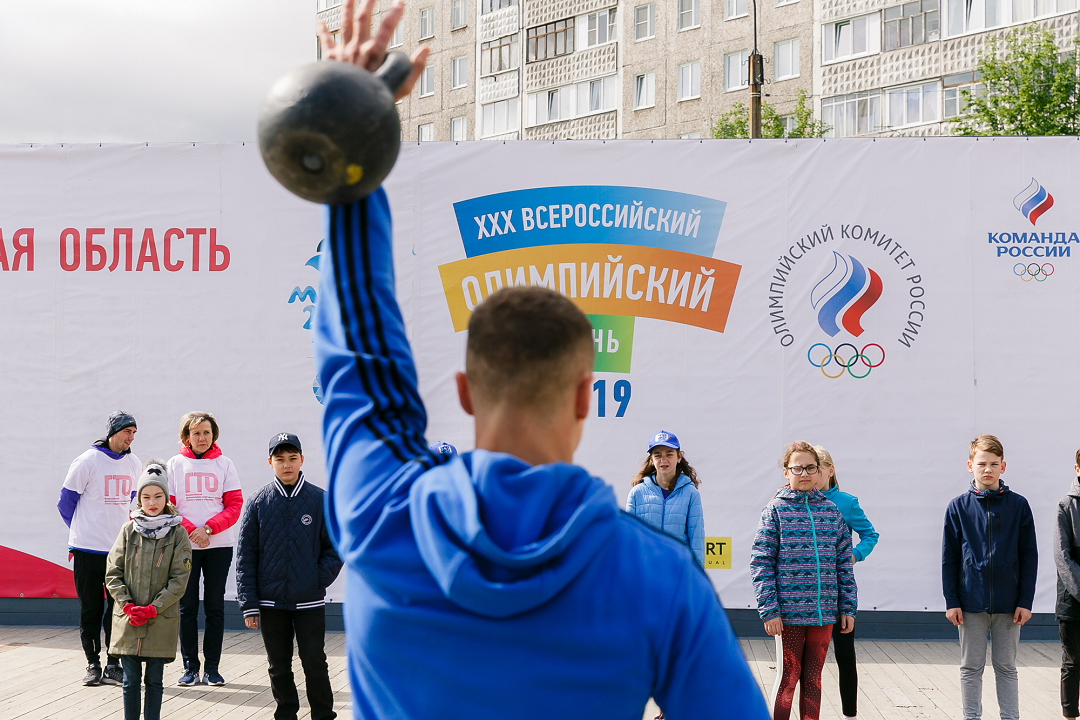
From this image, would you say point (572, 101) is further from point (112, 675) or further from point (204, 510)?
point (112, 675)

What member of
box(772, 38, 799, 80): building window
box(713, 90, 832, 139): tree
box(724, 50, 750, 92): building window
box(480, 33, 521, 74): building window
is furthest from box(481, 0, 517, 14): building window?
box(713, 90, 832, 139): tree

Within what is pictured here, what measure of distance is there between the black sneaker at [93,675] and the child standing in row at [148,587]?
1391 mm

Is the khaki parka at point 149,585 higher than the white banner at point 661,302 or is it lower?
lower

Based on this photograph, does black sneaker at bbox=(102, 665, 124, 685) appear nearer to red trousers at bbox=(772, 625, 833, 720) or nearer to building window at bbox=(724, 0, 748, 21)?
red trousers at bbox=(772, 625, 833, 720)

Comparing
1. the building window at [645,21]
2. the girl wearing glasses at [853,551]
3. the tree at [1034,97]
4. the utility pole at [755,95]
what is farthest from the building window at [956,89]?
the girl wearing glasses at [853,551]

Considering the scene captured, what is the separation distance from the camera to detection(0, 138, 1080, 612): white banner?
7715 millimetres

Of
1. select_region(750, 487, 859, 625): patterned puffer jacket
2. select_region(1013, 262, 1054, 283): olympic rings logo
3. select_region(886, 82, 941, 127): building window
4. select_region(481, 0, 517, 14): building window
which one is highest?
select_region(481, 0, 517, 14): building window

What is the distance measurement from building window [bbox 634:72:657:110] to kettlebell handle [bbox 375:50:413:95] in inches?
1294

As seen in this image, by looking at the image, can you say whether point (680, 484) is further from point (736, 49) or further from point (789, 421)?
point (736, 49)

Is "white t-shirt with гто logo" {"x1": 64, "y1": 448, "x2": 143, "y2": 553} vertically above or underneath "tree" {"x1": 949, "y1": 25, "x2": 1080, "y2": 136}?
underneath

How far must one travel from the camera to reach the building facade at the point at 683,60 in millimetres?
26891

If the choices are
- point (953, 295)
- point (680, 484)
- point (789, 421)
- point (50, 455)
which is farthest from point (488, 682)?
point (50, 455)

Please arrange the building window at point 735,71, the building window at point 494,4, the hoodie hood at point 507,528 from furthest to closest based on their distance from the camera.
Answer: the building window at point 494,4 < the building window at point 735,71 < the hoodie hood at point 507,528

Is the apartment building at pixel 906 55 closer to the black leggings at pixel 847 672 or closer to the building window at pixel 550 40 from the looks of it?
the building window at pixel 550 40
